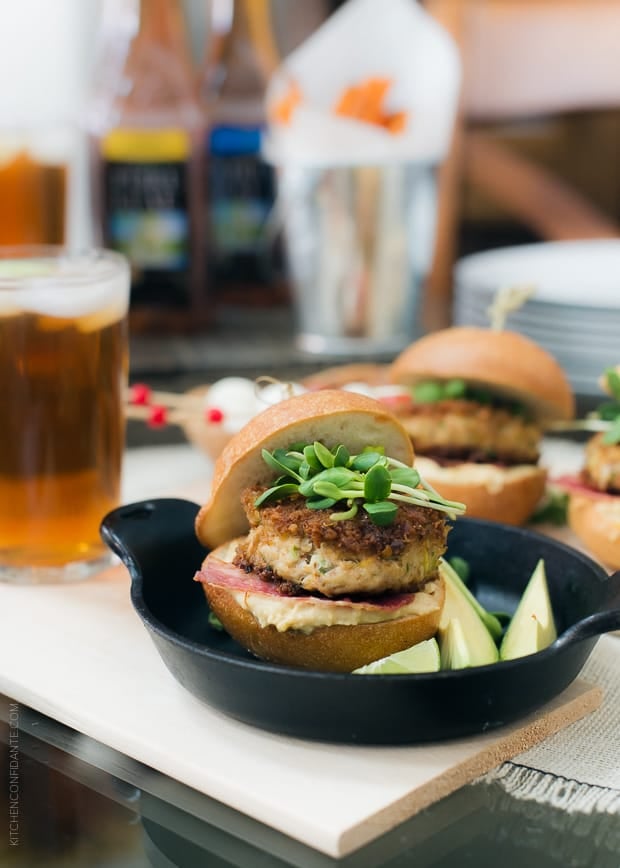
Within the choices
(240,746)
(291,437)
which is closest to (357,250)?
(291,437)

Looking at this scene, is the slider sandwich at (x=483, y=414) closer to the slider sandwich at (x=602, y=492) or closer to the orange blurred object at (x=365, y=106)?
the slider sandwich at (x=602, y=492)

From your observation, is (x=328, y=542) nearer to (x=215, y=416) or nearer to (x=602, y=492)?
(x=602, y=492)

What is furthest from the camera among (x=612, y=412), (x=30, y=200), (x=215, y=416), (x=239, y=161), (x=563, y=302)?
(x=239, y=161)

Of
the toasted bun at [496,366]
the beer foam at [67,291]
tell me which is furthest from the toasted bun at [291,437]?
the toasted bun at [496,366]

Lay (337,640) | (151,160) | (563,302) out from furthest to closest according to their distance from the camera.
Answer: (151,160) → (563,302) → (337,640)

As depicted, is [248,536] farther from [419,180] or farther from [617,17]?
[617,17]

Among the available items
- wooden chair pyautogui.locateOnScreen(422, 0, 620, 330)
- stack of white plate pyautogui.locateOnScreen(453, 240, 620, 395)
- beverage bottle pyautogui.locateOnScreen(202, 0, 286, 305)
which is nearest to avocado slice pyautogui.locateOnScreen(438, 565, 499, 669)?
stack of white plate pyautogui.locateOnScreen(453, 240, 620, 395)
